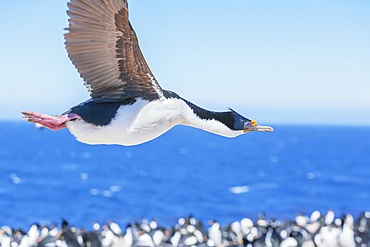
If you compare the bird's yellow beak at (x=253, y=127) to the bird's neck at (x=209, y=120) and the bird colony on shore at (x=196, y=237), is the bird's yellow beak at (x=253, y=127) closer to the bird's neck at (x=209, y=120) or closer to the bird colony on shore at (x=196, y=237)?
the bird's neck at (x=209, y=120)

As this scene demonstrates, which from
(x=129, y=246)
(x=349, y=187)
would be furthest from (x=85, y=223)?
(x=349, y=187)

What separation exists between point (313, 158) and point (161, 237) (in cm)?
5683

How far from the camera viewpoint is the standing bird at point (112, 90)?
3340mm

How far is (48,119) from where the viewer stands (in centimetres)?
355

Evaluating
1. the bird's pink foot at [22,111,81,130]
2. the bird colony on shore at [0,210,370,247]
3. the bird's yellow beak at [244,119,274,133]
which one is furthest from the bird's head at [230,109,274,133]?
the bird colony on shore at [0,210,370,247]

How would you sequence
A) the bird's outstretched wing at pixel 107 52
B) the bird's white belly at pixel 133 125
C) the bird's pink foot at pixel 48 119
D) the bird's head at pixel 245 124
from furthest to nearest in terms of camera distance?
the bird's head at pixel 245 124 → the bird's white belly at pixel 133 125 → the bird's pink foot at pixel 48 119 → the bird's outstretched wing at pixel 107 52

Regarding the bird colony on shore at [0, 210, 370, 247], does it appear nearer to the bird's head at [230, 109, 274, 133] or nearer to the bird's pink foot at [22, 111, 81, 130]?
the bird's head at [230, 109, 274, 133]

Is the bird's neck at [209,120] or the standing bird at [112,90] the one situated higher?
the standing bird at [112,90]

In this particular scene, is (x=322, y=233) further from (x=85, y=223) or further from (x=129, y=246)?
(x=85, y=223)

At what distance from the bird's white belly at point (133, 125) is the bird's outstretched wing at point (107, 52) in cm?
11

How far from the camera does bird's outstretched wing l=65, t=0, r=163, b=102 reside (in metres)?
3.28

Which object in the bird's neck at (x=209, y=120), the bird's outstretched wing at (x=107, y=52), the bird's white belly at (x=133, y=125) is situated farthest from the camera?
the bird's neck at (x=209, y=120)

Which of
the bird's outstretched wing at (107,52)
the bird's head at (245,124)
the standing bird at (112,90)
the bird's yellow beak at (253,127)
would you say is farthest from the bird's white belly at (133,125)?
the bird's yellow beak at (253,127)

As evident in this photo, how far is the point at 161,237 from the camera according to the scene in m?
10.3
